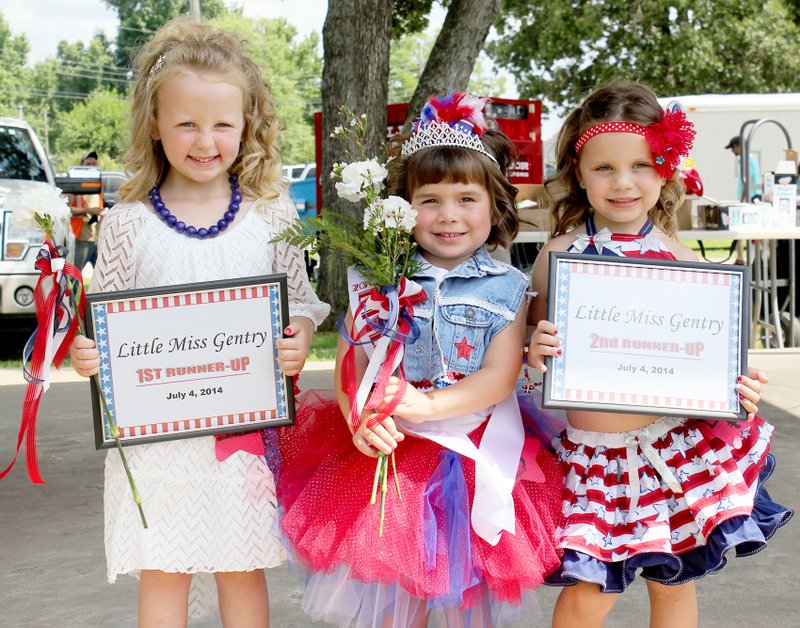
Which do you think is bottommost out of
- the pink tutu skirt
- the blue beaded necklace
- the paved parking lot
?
the paved parking lot

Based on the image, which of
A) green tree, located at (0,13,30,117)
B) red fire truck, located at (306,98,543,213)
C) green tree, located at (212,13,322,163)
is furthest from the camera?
green tree, located at (0,13,30,117)

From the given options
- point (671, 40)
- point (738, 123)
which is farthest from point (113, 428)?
point (671, 40)

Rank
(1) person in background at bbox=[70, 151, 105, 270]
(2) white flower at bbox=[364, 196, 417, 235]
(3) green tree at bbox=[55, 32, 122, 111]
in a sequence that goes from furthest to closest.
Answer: (3) green tree at bbox=[55, 32, 122, 111] → (1) person in background at bbox=[70, 151, 105, 270] → (2) white flower at bbox=[364, 196, 417, 235]

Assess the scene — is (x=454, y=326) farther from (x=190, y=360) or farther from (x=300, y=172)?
(x=300, y=172)

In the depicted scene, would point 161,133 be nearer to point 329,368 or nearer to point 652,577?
point 652,577

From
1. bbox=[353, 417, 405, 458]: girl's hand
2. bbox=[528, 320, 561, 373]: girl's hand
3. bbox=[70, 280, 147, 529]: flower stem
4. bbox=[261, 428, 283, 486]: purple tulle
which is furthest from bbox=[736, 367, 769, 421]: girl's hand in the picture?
Result: bbox=[70, 280, 147, 529]: flower stem

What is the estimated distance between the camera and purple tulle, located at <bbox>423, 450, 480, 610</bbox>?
224 cm

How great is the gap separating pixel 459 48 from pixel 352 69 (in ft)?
3.24

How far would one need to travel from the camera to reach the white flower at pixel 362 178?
2.22m

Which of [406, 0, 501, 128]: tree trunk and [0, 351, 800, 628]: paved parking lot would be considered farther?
[406, 0, 501, 128]: tree trunk

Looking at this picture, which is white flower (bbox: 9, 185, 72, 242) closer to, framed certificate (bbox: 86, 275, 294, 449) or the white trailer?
framed certificate (bbox: 86, 275, 294, 449)

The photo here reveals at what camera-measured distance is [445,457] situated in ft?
7.75

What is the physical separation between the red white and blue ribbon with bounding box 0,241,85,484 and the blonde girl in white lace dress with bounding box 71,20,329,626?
0.07 meters

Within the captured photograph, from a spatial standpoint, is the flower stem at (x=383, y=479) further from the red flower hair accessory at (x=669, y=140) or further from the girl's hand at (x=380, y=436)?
the red flower hair accessory at (x=669, y=140)
